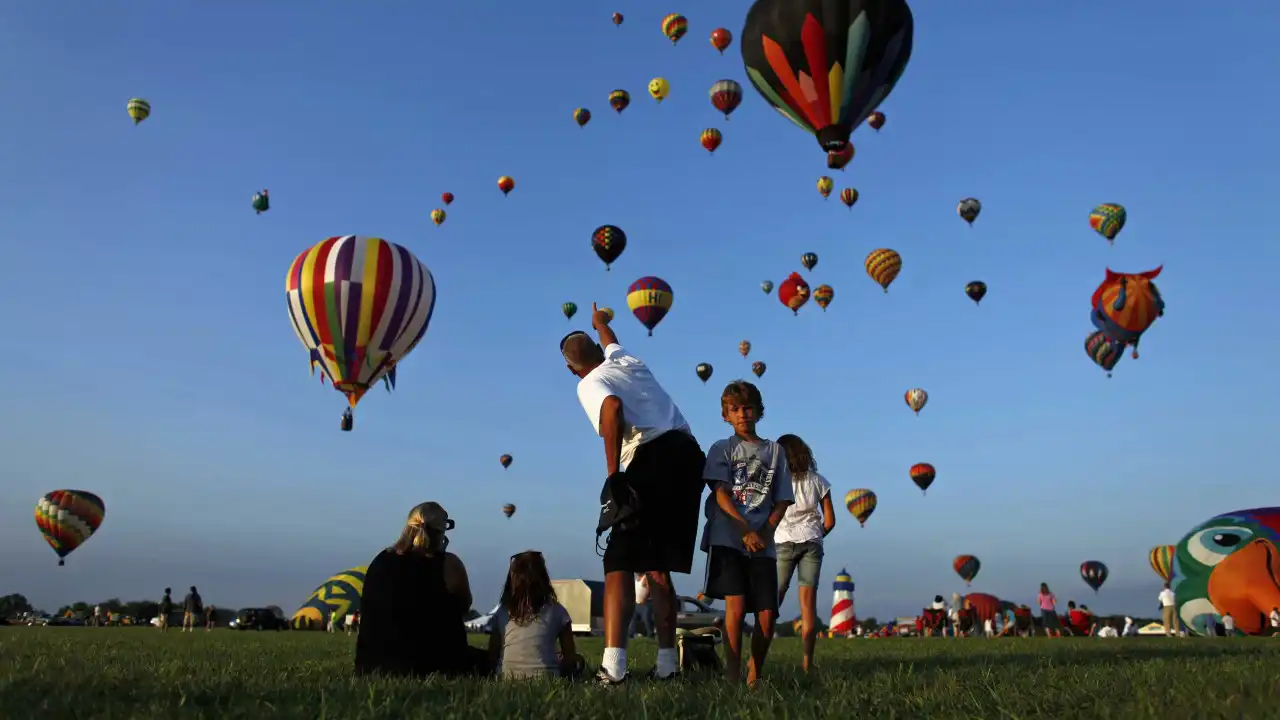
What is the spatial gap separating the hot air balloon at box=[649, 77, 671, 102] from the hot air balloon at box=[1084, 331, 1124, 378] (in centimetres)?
2847

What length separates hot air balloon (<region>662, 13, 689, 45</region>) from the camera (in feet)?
183

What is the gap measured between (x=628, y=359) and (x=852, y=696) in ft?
8.68

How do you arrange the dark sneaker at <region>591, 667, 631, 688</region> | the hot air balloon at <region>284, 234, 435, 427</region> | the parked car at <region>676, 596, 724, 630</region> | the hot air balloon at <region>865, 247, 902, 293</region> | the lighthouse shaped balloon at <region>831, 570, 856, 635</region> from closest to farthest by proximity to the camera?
the dark sneaker at <region>591, 667, 631, 688</region>, the hot air balloon at <region>284, 234, 435, 427</region>, the parked car at <region>676, 596, 724, 630</region>, the lighthouse shaped balloon at <region>831, 570, 856, 635</region>, the hot air balloon at <region>865, 247, 902, 293</region>

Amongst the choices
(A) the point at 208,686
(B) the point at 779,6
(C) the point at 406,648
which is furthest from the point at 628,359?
(B) the point at 779,6

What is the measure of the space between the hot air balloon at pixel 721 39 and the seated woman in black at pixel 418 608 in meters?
53.0

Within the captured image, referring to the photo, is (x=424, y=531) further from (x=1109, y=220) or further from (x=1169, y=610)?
(x=1109, y=220)

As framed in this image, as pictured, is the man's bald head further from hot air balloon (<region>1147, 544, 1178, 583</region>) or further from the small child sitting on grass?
hot air balloon (<region>1147, 544, 1178, 583</region>)

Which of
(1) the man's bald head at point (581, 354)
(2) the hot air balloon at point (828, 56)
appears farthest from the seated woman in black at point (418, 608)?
(2) the hot air balloon at point (828, 56)

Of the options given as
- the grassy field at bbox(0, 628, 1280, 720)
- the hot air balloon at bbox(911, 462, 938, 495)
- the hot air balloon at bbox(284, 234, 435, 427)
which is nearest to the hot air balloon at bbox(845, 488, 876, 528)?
the hot air balloon at bbox(911, 462, 938, 495)

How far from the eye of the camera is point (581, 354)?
6801 mm

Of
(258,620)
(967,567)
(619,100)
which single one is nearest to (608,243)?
(619,100)

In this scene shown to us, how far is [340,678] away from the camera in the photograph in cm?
594

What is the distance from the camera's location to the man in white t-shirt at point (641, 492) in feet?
19.7

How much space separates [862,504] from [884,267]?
50.5 feet
